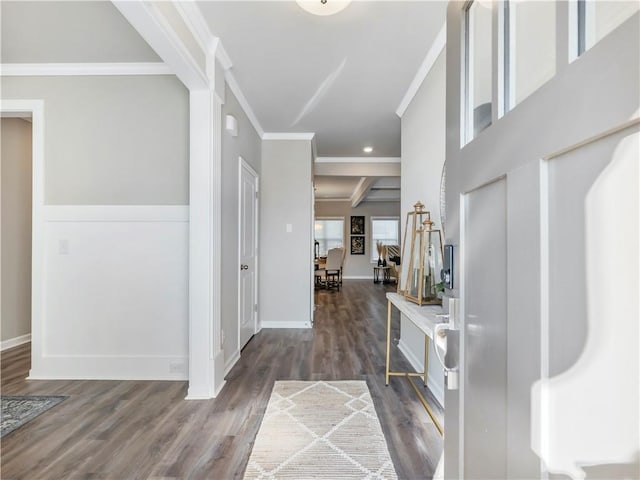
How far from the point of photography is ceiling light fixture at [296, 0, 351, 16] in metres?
1.72

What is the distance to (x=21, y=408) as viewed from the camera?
210 cm

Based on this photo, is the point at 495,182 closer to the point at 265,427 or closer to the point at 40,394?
the point at 265,427

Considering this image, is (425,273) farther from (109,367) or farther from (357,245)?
(357,245)

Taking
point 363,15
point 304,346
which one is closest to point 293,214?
point 304,346

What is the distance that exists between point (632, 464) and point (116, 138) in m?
3.17

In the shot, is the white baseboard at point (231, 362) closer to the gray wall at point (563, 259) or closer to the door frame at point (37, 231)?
the door frame at point (37, 231)

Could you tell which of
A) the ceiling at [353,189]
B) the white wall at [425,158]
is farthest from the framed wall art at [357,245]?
the white wall at [425,158]

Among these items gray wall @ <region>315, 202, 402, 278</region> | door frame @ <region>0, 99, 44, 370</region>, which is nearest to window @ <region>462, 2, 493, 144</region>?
door frame @ <region>0, 99, 44, 370</region>

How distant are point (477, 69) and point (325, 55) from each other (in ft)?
6.46

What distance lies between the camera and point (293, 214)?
427 centimetres

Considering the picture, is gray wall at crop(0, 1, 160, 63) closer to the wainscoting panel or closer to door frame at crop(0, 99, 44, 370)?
door frame at crop(0, 99, 44, 370)

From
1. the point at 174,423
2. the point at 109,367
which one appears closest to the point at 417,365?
the point at 174,423

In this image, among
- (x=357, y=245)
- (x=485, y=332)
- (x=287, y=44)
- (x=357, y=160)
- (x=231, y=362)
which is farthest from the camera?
(x=357, y=245)

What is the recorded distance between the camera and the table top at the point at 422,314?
1593 mm
